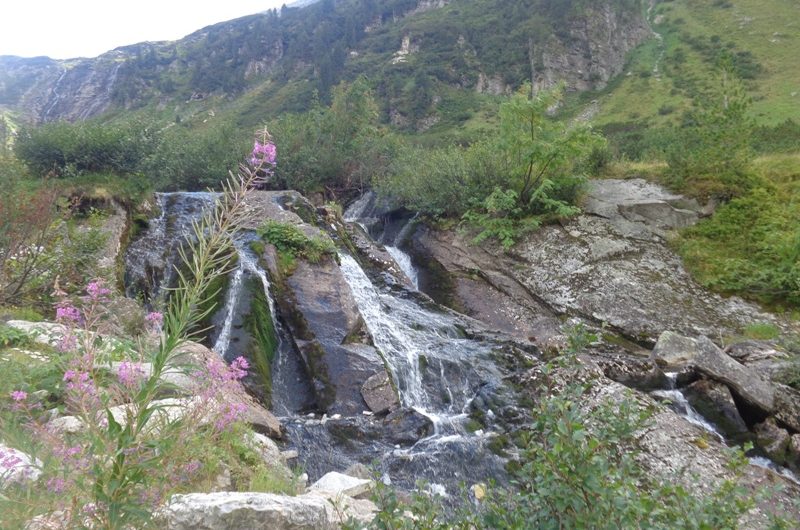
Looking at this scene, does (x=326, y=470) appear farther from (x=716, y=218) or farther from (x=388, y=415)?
(x=716, y=218)

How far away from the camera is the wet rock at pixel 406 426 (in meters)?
8.94

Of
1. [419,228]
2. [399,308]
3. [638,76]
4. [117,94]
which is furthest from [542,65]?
[117,94]

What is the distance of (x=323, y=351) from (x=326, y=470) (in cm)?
357

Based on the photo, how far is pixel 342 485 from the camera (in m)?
6.01

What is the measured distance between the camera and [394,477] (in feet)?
25.3

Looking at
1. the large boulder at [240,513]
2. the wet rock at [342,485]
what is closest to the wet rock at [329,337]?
the wet rock at [342,485]

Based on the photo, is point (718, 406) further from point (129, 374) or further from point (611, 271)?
point (129, 374)

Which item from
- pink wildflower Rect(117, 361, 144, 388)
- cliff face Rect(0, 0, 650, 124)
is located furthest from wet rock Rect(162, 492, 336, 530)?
cliff face Rect(0, 0, 650, 124)

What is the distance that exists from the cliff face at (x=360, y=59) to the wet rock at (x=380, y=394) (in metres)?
56.8

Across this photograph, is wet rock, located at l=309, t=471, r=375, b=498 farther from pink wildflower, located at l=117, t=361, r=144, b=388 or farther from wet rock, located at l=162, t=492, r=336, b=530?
pink wildflower, located at l=117, t=361, r=144, b=388

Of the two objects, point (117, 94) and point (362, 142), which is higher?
point (117, 94)

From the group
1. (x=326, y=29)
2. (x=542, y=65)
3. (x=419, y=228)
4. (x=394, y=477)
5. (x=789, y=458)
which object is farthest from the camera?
(x=326, y=29)

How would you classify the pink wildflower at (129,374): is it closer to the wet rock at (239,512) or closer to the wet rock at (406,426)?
the wet rock at (239,512)

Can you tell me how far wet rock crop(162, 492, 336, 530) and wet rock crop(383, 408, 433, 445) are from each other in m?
5.76
